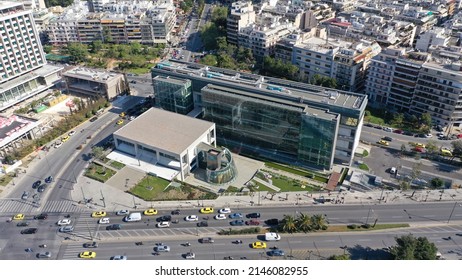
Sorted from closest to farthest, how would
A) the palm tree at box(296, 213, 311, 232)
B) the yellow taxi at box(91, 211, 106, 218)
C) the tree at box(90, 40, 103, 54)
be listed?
the palm tree at box(296, 213, 311, 232)
the yellow taxi at box(91, 211, 106, 218)
the tree at box(90, 40, 103, 54)

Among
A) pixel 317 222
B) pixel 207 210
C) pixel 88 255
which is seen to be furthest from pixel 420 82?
pixel 88 255

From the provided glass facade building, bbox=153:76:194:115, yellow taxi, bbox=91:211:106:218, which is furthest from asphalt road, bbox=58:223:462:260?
glass facade building, bbox=153:76:194:115

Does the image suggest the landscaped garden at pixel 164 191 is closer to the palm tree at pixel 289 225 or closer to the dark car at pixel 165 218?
the dark car at pixel 165 218

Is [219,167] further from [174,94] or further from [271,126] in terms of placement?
[174,94]

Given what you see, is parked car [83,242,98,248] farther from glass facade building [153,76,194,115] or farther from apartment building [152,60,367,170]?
glass facade building [153,76,194,115]

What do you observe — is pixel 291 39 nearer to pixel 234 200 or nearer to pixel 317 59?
pixel 317 59

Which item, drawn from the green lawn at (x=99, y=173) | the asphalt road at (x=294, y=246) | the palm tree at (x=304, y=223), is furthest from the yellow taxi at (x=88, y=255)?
the palm tree at (x=304, y=223)
